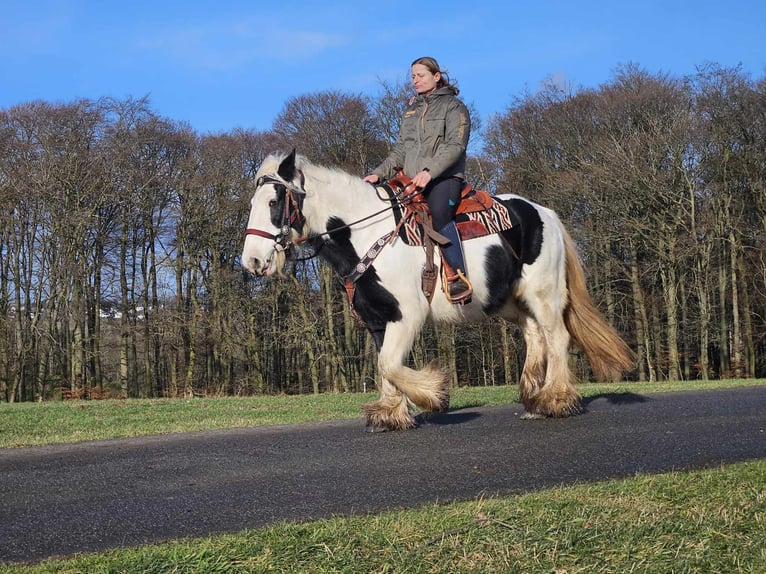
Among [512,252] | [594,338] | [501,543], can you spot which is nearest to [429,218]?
[512,252]

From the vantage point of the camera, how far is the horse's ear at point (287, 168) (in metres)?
8.00

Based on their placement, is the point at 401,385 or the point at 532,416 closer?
the point at 401,385

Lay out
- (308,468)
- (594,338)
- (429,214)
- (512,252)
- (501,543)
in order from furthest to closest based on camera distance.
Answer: (594,338) → (512,252) → (429,214) → (308,468) → (501,543)

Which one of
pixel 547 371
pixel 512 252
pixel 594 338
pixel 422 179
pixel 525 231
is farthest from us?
pixel 594 338

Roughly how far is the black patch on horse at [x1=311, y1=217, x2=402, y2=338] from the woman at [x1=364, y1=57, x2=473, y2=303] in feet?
2.44

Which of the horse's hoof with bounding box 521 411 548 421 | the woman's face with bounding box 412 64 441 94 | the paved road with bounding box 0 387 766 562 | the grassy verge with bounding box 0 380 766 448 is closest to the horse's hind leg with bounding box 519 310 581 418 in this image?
the horse's hoof with bounding box 521 411 548 421

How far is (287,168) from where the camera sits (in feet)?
26.5

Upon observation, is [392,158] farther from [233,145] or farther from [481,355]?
[481,355]

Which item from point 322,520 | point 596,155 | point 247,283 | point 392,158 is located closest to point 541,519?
point 322,520

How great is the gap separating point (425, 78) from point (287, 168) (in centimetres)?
184

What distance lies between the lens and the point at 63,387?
34500 millimetres

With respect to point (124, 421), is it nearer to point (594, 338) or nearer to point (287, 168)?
point (287, 168)

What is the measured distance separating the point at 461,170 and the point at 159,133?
2885 centimetres

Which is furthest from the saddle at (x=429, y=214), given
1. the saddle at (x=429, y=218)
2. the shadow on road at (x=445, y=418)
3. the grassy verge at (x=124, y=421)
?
the grassy verge at (x=124, y=421)
